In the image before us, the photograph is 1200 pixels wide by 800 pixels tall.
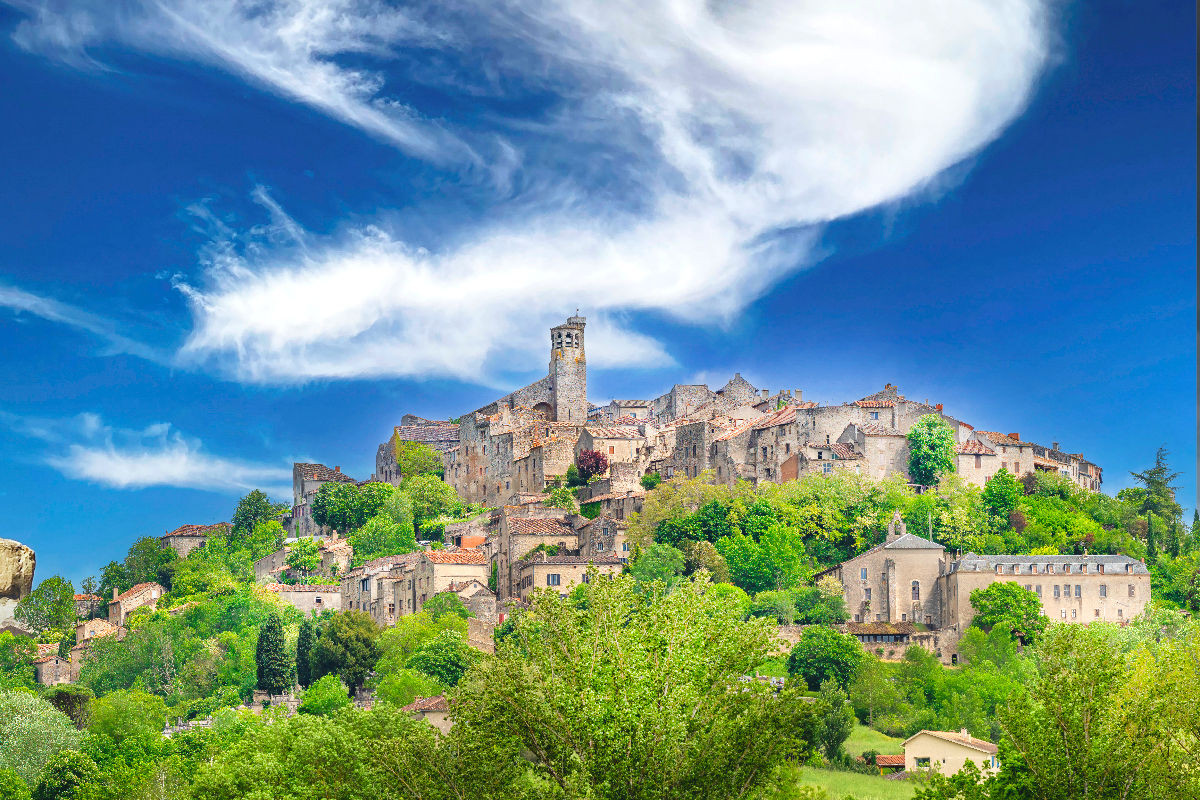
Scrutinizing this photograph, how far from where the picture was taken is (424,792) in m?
34.2

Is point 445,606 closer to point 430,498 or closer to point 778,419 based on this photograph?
point 778,419

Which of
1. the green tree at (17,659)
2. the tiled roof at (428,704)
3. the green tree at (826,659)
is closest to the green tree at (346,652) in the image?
the tiled roof at (428,704)

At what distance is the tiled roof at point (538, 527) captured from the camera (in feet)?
316

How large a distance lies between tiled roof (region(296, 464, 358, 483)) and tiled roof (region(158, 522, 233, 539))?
794cm

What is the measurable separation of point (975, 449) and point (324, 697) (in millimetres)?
47475

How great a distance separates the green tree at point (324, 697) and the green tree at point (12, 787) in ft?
49.2

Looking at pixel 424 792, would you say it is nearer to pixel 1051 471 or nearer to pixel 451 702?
pixel 451 702

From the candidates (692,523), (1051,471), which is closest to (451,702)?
(692,523)

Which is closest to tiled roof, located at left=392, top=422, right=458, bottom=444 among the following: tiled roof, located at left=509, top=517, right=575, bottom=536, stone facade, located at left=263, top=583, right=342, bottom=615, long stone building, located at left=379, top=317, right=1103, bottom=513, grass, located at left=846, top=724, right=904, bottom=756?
long stone building, located at left=379, top=317, right=1103, bottom=513

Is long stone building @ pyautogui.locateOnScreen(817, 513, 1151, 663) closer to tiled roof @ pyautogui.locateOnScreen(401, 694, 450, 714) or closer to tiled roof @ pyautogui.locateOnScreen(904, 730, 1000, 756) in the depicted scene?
tiled roof @ pyautogui.locateOnScreen(904, 730, 1000, 756)

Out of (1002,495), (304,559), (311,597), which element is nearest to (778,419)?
(1002,495)

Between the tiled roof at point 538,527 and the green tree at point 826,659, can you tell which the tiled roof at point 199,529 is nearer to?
the tiled roof at point 538,527

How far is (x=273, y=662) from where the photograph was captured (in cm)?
8588

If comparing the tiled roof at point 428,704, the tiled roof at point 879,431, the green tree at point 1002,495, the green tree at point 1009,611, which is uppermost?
the tiled roof at point 879,431
